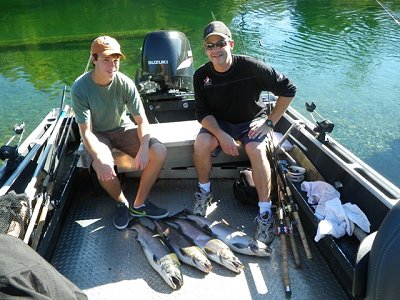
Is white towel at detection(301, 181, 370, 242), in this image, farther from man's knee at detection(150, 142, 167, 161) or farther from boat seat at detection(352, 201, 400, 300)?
man's knee at detection(150, 142, 167, 161)

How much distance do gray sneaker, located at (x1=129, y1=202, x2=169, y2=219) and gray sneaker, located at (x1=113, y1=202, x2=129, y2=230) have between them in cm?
6

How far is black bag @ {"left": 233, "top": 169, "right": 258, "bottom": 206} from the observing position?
3.54 m

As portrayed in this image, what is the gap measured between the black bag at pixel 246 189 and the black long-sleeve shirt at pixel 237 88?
21.1 inches

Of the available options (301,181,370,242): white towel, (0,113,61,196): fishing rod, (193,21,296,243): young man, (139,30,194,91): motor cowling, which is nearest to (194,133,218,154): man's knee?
(193,21,296,243): young man

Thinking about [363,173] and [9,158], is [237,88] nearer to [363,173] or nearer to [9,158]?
[363,173]

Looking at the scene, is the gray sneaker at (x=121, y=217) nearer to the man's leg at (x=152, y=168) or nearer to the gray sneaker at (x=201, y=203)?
the man's leg at (x=152, y=168)

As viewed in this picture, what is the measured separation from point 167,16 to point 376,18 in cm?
1022

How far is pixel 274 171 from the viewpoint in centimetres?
359

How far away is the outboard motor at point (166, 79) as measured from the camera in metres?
4.94

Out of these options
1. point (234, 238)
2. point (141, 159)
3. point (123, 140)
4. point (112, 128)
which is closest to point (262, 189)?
point (234, 238)

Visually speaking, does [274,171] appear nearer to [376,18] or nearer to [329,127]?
[329,127]

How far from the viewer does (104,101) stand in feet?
11.3

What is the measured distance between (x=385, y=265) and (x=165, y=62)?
13.5 ft

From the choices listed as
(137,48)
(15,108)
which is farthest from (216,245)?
(137,48)
